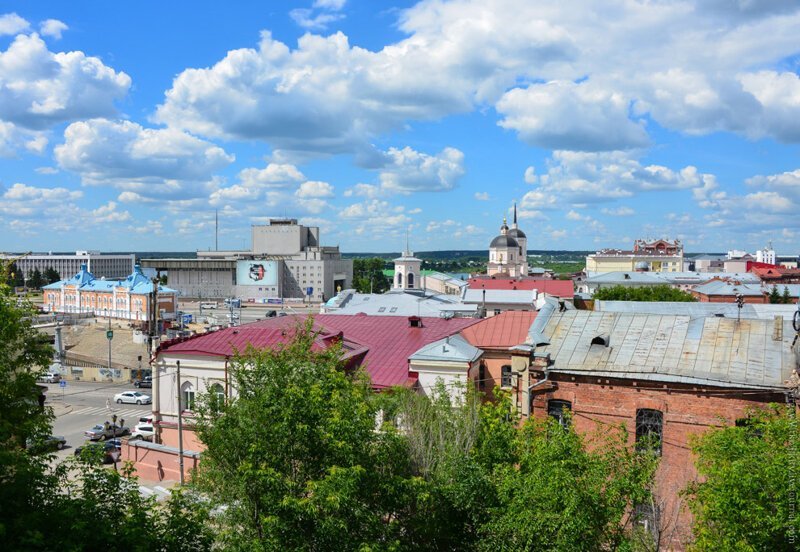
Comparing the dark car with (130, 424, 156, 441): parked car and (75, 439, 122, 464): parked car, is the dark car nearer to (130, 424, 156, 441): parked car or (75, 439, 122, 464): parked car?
(130, 424, 156, 441): parked car

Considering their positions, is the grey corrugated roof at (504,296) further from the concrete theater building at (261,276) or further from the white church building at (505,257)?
the concrete theater building at (261,276)

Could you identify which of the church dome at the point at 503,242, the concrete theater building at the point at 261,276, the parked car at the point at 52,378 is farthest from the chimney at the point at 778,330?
the concrete theater building at the point at 261,276

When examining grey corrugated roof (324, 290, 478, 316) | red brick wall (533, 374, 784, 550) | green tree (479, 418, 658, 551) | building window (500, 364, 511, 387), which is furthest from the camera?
grey corrugated roof (324, 290, 478, 316)

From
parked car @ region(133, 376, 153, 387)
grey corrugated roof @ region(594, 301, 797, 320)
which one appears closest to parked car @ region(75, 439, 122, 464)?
parked car @ region(133, 376, 153, 387)

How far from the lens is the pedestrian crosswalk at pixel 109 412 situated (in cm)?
5169

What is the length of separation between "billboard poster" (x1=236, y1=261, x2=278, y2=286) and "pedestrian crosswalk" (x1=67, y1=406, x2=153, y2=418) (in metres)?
123

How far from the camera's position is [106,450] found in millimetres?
37406

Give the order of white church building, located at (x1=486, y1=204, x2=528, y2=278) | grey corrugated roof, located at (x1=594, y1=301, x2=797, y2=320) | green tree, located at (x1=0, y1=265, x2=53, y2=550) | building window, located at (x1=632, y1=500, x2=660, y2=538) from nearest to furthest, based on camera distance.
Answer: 1. green tree, located at (x1=0, y1=265, x2=53, y2=550)
2. building window, located at (x1=632, y1=500, x2=660, y2=538)
3. grey corrugated roof, located at (x1=594, y1=301, x2=797, y2=320)
4. white church building, located at (x1=486, y1=204, x2=528, y2=278)

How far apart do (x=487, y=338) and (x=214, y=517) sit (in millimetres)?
19431

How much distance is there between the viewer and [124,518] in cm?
1254

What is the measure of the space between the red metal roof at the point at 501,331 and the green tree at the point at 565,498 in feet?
48.1

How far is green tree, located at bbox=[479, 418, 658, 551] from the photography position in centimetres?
1343

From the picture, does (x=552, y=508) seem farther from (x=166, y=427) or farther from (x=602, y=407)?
(x=166, y=427)

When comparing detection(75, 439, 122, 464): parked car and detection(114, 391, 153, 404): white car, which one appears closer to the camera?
detection(75, 439, 122, 464): parked car
